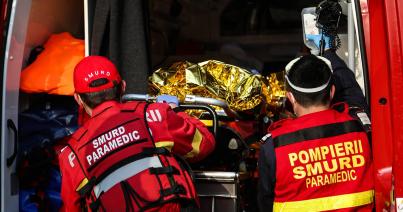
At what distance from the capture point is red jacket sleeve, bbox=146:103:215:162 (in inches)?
95.7

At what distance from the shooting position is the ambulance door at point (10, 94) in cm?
255

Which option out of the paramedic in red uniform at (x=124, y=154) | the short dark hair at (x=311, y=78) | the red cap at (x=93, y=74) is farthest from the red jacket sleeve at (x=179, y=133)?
the short dark hair at (x=311, y=78)

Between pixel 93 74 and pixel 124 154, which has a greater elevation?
pixel 93 74

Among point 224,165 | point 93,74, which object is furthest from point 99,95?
point 224,165

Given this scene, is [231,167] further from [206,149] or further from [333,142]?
[333,142]

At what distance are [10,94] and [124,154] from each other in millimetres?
633

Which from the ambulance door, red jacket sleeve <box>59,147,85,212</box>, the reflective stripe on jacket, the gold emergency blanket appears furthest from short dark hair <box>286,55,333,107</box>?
the ambulance door

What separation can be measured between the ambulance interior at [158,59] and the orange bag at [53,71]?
0.08m

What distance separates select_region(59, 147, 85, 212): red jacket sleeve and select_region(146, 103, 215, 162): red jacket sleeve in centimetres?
35

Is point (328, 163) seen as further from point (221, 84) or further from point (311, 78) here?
point (221, 84)

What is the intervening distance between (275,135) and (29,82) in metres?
1.50

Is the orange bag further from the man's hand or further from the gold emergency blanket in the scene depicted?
the man's hand

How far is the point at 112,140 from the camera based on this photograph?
93.5 inches

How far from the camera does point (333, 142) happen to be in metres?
2.24
